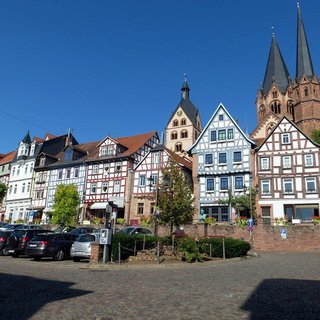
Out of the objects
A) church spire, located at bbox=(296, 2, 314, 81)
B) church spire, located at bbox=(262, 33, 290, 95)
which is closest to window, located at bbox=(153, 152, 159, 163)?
church spire, located at bbox=(296, 2, 314, 81)

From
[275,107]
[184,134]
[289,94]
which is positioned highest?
[289,94]

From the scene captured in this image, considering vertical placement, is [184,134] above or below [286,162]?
above

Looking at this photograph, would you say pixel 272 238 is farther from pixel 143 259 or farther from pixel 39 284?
pixel 39 284

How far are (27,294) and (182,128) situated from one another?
72343mm

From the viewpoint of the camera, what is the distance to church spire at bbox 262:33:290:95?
80938 mm

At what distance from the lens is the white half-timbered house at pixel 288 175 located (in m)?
38.6

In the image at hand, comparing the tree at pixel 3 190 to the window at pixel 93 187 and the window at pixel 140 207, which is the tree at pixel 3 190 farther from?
the window at pixel 140 207

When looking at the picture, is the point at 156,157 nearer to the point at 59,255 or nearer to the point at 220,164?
the point at 220,164

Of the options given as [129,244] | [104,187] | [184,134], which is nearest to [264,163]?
[104,187]

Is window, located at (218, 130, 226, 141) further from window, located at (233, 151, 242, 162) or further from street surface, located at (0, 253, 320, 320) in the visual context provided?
street surface, located at (0, 253, 320, 320)

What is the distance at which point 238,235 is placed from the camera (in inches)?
1299

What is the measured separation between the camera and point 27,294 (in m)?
9.29

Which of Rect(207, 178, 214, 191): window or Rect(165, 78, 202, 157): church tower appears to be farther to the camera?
Rect(165, 78, 202, 157): church tower

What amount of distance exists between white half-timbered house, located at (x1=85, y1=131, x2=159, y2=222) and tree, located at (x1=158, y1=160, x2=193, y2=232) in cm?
2272
